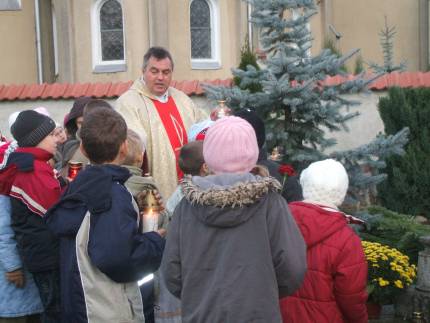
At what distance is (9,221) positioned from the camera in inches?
166

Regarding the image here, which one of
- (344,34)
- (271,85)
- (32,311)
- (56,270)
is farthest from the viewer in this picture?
(344,34)

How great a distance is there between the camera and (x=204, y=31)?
56.6 feet

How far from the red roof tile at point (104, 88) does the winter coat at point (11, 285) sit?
5.51 meters

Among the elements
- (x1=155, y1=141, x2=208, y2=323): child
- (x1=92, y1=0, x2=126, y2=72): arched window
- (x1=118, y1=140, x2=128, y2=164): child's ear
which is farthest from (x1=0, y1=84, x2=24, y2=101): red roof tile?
(x1=118, y1=140, x2=128, y2=164): child's ear

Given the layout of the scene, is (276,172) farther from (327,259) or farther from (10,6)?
(10,6)

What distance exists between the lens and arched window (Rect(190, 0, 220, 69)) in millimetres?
17125

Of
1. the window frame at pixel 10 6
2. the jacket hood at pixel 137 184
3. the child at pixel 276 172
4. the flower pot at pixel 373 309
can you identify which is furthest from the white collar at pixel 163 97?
the flower pot at pixel 373 309

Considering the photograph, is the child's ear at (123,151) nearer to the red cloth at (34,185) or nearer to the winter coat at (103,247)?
the winter coat at (103,247)

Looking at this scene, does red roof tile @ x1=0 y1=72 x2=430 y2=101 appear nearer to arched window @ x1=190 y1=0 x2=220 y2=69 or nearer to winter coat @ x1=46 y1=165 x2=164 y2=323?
winter coat @ x1=46 y1=165 x2=164 y2=323

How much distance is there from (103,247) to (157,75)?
7.16 feet

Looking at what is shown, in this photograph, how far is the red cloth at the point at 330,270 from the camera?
3463mm

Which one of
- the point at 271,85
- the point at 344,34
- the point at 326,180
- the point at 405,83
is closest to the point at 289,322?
the point at 326,180

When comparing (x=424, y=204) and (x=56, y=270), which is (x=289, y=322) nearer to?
(x=56, y=270)

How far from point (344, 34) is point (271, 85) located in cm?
1464
